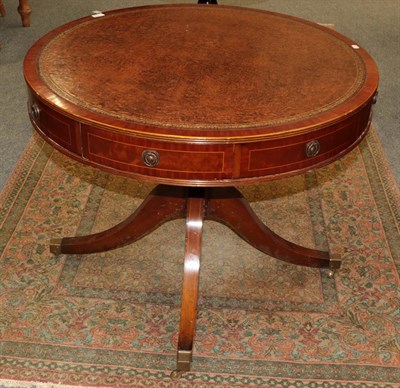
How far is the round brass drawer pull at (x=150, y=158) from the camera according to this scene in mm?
1588

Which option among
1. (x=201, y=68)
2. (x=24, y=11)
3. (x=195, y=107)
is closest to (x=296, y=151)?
(x=195, y=107)

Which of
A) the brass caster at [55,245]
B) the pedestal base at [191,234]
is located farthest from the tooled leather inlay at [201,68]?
the brass caster at [55,245]

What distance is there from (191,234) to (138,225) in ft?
1.05

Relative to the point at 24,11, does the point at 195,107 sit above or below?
above

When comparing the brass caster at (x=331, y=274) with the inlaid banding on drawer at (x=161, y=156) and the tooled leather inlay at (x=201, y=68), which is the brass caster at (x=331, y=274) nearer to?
the tooled leather inlay at (x=201, y=68)

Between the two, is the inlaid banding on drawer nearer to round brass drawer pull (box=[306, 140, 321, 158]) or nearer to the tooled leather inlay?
the tooled leather inlay

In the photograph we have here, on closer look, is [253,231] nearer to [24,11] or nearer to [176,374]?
[176,374]

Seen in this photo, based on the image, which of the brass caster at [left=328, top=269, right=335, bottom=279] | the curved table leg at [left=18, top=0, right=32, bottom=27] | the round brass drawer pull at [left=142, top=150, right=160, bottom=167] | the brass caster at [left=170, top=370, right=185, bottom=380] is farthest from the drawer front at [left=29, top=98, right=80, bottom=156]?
the curved table leg at [left=18, top=0, right=32, bottom=27]

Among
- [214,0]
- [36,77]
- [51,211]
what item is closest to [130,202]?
[51,211]

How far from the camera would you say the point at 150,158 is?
1.59 m

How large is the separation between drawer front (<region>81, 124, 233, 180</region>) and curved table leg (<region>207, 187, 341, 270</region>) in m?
0.55

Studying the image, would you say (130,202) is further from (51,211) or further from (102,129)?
(102,129)

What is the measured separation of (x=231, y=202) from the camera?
2.18 meters

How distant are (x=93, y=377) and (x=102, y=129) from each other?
734 mm
